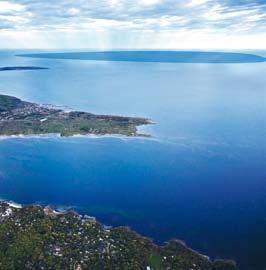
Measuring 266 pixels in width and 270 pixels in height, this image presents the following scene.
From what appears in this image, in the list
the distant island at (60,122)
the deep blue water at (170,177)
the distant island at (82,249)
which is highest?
the distant island at (82,249)

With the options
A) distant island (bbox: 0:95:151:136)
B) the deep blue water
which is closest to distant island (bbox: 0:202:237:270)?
the deep blue water

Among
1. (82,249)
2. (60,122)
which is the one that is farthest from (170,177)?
(60,122)

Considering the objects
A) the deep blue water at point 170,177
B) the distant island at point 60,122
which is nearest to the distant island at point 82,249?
the deep blue water at point 170,177

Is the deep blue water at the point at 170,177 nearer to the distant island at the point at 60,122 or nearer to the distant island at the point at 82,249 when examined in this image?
the distant island at the point at 82,249

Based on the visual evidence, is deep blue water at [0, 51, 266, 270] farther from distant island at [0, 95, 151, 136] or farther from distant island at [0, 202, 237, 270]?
distant island at [0, 95, 151, 136]

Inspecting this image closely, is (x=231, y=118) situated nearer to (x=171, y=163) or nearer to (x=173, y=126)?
(x=173, y=126)

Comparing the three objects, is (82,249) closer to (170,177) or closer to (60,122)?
(170,177)

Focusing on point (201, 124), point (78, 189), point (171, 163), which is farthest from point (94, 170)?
point (201, 124)
